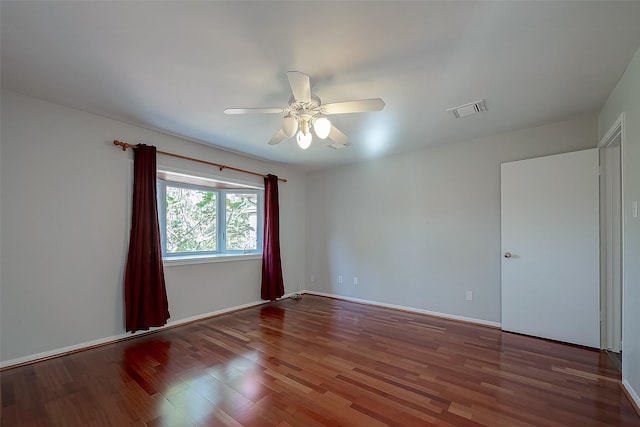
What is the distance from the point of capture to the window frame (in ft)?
11.3

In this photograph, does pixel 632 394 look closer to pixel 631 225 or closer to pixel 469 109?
pixel 631 225

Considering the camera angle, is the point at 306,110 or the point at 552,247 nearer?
the point at 306,110

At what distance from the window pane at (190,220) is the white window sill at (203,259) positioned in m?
0.20

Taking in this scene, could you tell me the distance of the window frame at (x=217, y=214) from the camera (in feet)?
11.3

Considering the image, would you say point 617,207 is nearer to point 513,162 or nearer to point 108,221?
point 513,162

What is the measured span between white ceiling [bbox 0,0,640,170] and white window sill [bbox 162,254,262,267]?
1.71 meters

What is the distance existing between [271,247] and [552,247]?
12.0 feet

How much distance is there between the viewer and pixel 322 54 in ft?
5.80

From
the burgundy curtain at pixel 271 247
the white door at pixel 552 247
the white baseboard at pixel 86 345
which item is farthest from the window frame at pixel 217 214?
the white door at pixel 552 247

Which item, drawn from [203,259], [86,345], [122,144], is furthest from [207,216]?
[86,345]

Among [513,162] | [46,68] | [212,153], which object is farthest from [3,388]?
[513,162]

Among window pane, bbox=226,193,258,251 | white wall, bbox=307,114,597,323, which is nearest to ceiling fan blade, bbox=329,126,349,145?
white wall, bbox=307,114,597,323

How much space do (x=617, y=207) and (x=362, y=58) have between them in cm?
287

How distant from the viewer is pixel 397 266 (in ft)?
13.4
